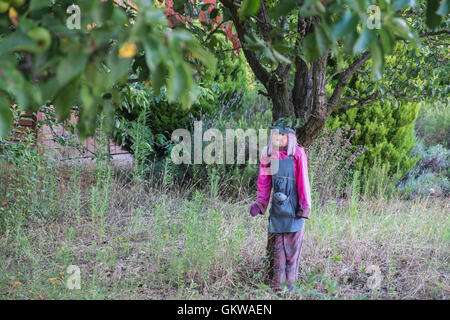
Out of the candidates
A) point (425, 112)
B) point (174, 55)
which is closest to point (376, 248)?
point (174, 55)

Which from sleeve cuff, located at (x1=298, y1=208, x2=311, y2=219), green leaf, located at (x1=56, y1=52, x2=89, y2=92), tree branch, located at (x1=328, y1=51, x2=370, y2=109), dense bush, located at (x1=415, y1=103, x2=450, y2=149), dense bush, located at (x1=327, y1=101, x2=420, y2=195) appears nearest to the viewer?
green leaf, located at (x1=56, y1=52, x2=89, y2=92)

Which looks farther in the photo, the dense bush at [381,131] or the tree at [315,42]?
the dense bush at [381,131]

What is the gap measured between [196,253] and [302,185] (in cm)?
94

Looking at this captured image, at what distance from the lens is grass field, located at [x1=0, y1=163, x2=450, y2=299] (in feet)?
8.88

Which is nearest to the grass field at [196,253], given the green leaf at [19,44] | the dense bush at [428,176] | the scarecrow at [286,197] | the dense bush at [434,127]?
the scarecrow at [286,197]

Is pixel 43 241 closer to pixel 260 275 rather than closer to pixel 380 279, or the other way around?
pixel 260 275

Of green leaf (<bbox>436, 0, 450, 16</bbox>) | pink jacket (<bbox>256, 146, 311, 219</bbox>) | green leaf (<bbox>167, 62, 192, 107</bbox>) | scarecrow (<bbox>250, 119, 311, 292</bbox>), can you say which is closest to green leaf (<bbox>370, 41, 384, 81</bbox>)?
green leaf (<bbox>436, 0, 450, 16</bbox>)

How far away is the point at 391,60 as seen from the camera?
5.32 meters

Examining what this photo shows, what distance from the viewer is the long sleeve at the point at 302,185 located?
2.66m

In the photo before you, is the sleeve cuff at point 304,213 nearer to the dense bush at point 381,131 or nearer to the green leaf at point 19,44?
the green leaf at point 19,44

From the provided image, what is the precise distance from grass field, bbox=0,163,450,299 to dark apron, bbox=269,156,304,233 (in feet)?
1.15

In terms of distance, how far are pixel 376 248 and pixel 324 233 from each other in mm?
449

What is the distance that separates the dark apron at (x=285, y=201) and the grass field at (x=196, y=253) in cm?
35

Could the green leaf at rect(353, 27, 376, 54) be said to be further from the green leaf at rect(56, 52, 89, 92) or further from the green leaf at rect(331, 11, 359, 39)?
the green leaf at rect(56, 52, 89, 92)
